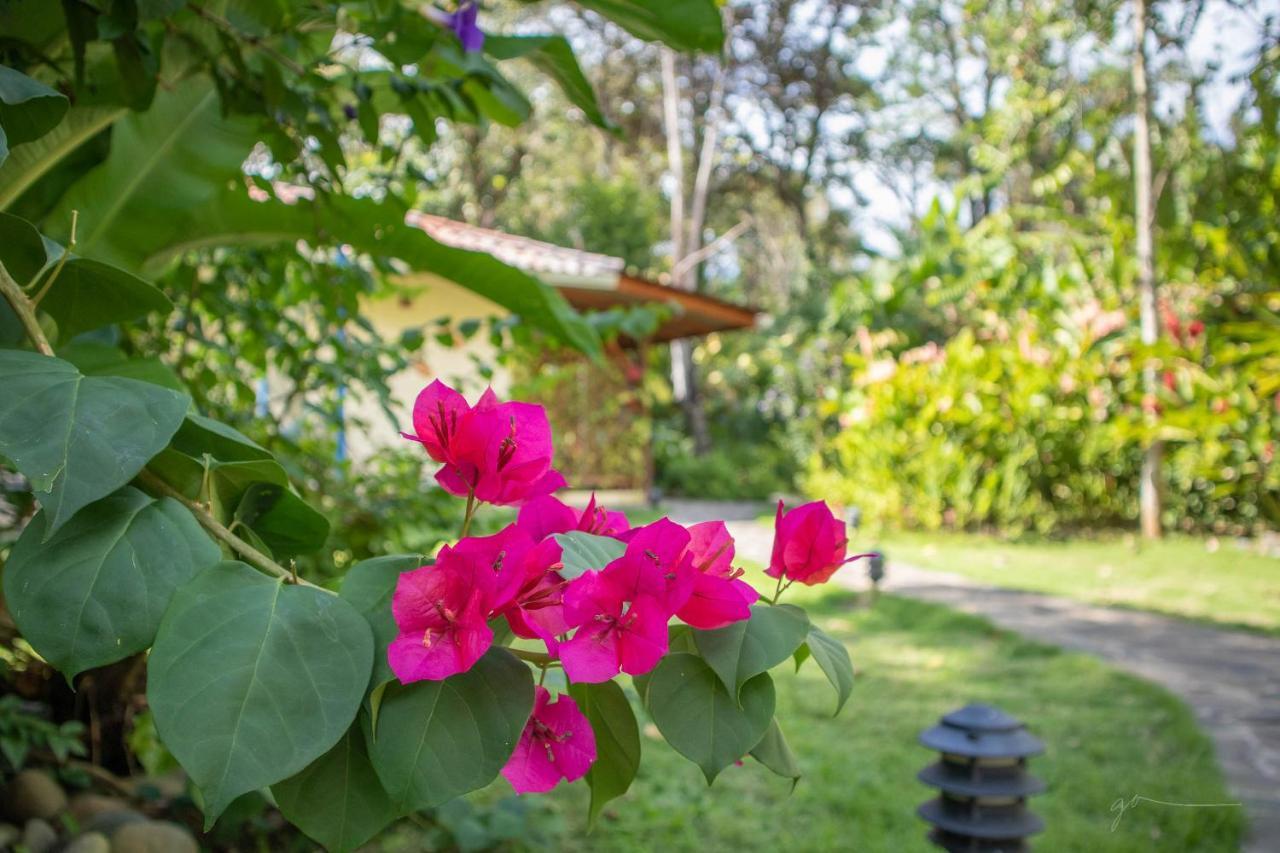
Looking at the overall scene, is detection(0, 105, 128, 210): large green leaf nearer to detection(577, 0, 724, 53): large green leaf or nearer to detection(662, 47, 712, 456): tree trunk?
detection(577, 0, 724, 53): large green leaf

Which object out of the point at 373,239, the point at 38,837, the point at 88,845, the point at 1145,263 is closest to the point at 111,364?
the point at 373,239

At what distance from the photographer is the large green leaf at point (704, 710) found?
1.94 feet

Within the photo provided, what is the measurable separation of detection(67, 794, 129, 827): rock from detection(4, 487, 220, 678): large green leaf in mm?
2034

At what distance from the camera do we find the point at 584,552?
2.04ft

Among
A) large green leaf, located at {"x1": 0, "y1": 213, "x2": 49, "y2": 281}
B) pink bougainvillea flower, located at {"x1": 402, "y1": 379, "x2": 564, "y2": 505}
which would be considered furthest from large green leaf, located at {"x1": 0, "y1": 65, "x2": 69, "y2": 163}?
pink bougainvillea flower, located at {"x1": 402, "y1": 379, "x2": 564, "y2": 505}

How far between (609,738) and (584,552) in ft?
0.53

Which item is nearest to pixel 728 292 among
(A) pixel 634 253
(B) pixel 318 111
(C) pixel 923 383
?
(A) pixel 634 253

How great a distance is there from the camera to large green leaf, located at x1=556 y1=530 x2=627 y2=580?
592 millimetres

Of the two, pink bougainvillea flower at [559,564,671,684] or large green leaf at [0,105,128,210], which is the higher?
large green leaf at [0,105,128,210]

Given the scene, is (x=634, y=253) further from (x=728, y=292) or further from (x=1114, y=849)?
(x=1114, y=849)

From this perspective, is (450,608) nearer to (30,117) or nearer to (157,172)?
(30,117)

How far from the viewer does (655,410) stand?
17484mm

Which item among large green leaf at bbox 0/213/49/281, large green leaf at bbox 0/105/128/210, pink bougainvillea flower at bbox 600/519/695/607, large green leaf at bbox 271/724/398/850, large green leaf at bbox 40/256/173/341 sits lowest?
large green leaf at bbox 271/724/398/850

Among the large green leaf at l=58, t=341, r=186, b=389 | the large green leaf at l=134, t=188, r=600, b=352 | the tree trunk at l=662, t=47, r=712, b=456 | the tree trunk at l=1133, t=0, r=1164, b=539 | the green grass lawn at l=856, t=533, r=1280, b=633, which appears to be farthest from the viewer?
the tree trunk at l=662, t=47, r=712, b=456
